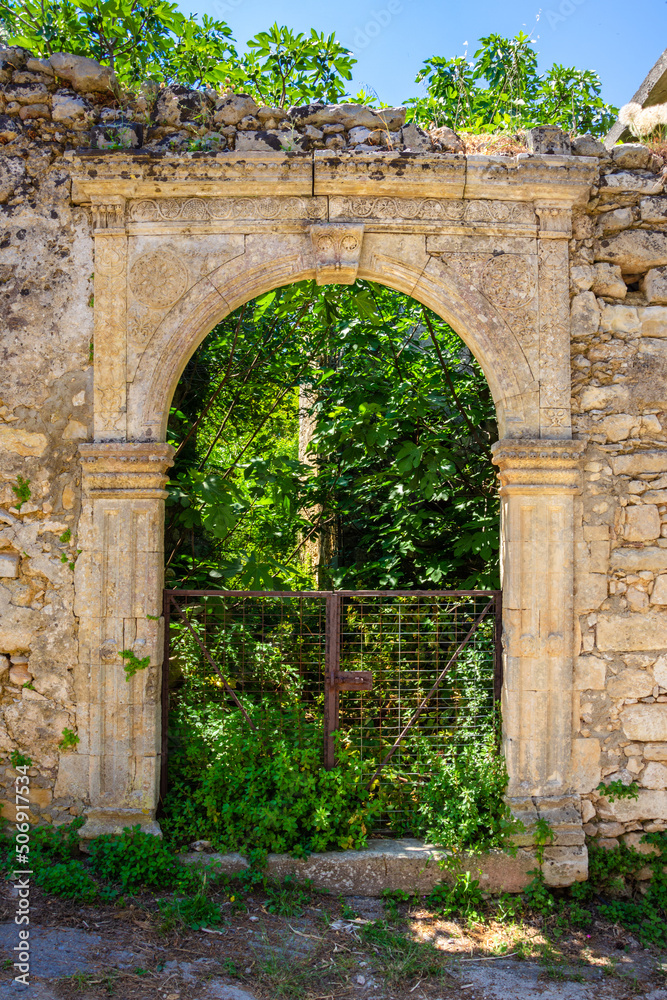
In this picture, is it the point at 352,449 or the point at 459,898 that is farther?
the point at 352,449

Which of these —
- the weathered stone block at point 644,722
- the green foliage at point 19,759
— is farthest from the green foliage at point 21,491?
the weathered stone block at point 644,722

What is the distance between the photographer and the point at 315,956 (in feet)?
10.5

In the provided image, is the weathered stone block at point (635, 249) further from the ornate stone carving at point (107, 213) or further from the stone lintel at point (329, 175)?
the ornate stone carving at point (107, 213)

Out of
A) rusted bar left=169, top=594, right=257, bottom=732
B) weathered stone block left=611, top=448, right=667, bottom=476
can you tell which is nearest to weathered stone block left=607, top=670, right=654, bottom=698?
weathered stone block left=611, top=448, right=667, bottom=476

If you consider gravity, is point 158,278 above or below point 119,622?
above

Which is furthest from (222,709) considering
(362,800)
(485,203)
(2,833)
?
(485,203)

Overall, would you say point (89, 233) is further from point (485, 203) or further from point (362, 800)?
point (362, 800)

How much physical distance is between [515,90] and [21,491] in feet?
16.5

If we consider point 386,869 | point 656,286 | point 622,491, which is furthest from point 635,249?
point 386,869

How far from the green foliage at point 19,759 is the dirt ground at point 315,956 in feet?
2.02

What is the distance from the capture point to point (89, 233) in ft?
13.2

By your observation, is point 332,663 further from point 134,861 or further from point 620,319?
point 620,319

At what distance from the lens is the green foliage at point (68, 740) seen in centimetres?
382

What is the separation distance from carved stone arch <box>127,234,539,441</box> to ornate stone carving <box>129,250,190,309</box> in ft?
0.25
